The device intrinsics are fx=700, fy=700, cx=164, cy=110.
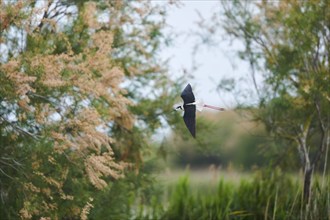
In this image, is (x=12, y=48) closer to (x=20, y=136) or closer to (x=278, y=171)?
(x=20, y=136)

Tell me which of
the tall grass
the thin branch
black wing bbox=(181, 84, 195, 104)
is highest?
black wing bbox=(181, 84, 195, 104)

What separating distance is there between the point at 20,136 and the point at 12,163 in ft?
1.02

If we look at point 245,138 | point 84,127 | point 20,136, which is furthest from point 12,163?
point 245,138

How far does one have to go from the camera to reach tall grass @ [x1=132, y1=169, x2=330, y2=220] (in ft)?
30.2

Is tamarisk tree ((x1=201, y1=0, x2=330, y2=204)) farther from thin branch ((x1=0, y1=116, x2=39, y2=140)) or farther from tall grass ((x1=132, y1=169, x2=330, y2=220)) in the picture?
thin branch ((x1=0, y1=116, x2=39, y2=140))

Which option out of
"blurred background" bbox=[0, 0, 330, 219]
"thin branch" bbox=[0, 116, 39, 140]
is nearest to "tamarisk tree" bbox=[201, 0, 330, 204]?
"blurred background" bbox=[0, 0, 330, 219]

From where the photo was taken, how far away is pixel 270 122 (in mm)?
9664

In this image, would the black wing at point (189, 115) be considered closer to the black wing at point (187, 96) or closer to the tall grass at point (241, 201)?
the black wing at point (187, 96)

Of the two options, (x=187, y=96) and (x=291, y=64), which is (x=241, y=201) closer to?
(x=291, y=64)

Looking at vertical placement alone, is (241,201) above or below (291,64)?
below

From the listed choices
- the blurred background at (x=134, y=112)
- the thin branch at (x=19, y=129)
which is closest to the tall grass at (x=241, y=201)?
the blurred background at (x=134, y=112)

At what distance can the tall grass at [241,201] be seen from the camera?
→ 922cm

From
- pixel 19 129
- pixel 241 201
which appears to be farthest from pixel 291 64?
pixel 19 129

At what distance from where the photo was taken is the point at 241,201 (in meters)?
10.3
